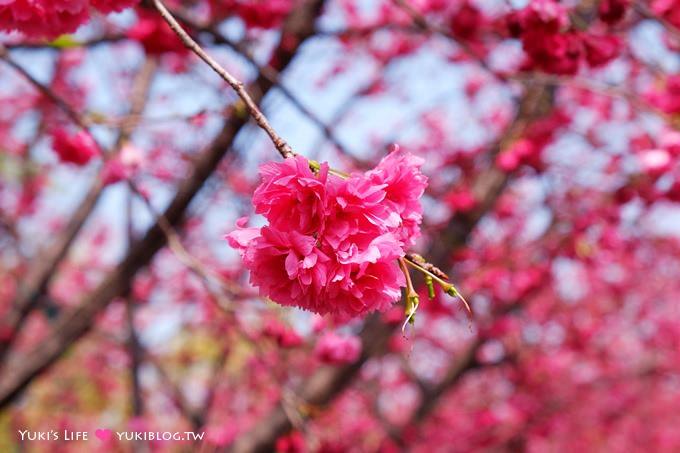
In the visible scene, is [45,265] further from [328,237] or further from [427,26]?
[328,237]

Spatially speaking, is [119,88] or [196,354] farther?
[196,354]

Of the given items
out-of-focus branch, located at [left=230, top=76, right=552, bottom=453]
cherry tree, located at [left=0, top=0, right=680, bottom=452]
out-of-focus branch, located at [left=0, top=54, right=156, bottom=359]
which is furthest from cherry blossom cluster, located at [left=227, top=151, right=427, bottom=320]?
out-of-focus branch, located at [left=0, top=54, right=156, bottom=359]

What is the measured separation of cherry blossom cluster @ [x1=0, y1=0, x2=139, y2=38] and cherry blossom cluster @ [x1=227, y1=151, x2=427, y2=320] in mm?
674

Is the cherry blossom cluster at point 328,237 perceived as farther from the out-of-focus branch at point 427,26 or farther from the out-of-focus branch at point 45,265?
the out-of-focus branch at point 45,265

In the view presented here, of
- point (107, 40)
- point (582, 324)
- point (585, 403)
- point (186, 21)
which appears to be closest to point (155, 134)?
point (107, 40)

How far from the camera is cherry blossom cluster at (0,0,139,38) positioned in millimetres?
1348

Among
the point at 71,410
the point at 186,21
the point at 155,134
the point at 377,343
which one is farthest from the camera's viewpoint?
the point at 71,410

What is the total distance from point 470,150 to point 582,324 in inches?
158

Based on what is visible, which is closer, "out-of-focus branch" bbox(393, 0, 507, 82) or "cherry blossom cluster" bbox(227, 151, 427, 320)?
"cherry blossom cluster" bbox(227, 151, 427, 320)

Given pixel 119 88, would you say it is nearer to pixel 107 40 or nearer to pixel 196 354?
pixel 107 40

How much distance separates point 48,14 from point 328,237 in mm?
878

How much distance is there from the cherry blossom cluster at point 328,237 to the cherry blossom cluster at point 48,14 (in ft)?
2.21

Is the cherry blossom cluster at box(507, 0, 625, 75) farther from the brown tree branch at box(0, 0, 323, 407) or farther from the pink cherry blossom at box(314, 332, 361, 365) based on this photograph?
the pink cherry blossom at box(314, 332, 361, 365)

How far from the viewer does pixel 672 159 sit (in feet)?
9.59
